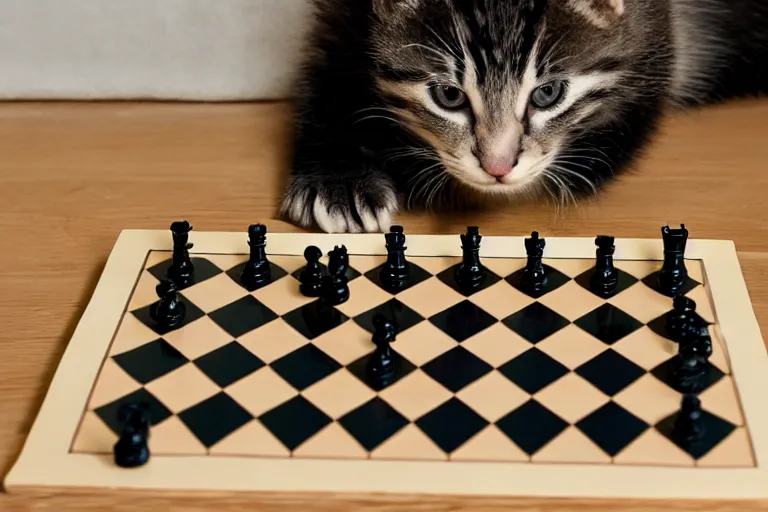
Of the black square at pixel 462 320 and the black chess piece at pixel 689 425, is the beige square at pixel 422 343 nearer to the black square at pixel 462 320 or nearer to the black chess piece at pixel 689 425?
the black square at pixel 462 320

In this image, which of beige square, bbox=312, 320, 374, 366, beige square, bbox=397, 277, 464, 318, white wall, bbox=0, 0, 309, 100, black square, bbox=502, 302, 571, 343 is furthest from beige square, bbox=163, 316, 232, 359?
white wall, bbox=0, 0, 309, 100

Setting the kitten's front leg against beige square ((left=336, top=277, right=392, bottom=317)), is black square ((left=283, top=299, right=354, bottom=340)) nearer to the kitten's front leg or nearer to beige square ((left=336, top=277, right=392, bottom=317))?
beige square ((left=336, top=277, right=392, bottom=317))

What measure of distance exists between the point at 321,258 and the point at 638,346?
0.39m

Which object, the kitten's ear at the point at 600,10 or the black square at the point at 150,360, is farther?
the kitten's ear at the point at 600,10

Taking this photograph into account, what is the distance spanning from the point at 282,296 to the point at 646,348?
1.33 feet

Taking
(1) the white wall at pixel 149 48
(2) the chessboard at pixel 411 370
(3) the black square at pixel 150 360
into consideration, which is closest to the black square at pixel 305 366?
(2) the chessboard at pixel 411 370

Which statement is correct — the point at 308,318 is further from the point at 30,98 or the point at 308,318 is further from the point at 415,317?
the point at 30,98

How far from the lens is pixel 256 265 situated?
1104 millimetres

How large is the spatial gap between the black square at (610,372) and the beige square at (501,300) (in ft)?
0.39

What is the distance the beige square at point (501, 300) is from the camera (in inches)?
41.2

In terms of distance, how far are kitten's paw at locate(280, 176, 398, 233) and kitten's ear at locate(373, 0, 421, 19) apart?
23 cm

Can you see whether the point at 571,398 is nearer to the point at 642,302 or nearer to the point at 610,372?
the point at 610,372

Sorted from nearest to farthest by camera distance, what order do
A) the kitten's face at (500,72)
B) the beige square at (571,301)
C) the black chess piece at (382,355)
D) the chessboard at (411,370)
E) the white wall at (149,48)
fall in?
the chessboard at (411,370) → the black chess piece at (382,355) → the beige square at (571,301) → the kitten's face at (500,72) → the white wall at (149,48)

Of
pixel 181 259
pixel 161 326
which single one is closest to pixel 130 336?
pixel 161 326
